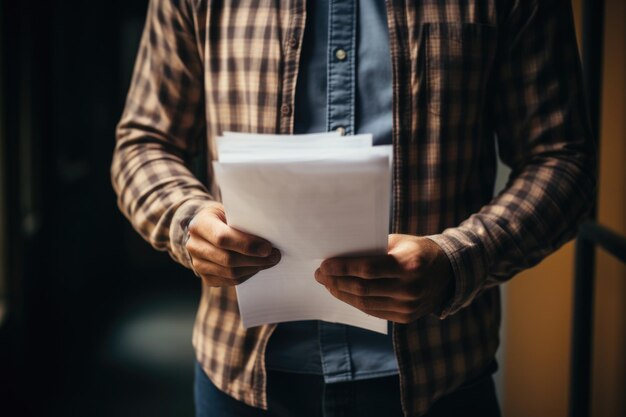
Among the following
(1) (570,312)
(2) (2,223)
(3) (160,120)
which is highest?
(3) (160,120)

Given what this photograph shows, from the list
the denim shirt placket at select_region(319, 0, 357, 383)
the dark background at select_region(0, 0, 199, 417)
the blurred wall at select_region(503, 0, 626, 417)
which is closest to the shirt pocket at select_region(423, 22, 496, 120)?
the denim shirt placket at select_region(319, 0, 357, 383)

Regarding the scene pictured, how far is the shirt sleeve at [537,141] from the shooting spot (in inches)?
32.9

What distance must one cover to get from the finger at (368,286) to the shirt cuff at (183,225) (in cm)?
22

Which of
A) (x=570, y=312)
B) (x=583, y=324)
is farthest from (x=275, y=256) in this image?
(x=570, y=312)

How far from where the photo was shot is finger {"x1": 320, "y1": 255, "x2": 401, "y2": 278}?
664mm

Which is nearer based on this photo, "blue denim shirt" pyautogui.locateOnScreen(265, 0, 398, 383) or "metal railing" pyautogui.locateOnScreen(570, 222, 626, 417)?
"blue denim shirt" pyautogui.locateOnScreen(265, 0, 398, 383)

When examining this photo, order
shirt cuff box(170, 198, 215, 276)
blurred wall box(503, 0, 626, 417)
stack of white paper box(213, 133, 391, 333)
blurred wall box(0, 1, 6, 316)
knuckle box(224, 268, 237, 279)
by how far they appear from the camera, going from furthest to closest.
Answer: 1. blurred wall box(0, 1, 6, 316)
2. blurred wall box(503, 0, 626, 417)
3. shirt cuff box(170, 198, 215, 276)
4. knuckle box(224, 268, 237, 279)
5. stack of white paper box(213, 133, 391, 333)

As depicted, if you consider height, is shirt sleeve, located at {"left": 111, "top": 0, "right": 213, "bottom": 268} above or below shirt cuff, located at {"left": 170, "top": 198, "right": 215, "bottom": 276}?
above

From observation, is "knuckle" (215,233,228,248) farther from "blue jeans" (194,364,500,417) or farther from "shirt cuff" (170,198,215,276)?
"blue jeans" (194,364,500,417)

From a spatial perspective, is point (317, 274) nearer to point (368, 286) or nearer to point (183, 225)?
point (368, 286)

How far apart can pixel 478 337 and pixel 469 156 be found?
0.27 m

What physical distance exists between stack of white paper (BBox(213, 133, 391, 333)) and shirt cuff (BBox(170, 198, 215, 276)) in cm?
16

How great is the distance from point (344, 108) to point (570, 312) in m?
1.15

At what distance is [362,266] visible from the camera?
66 centimetres
